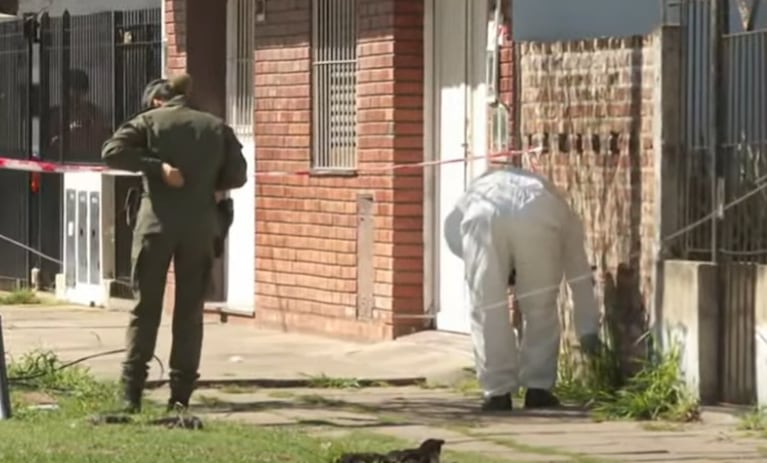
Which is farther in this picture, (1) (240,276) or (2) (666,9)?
(1) (240,276)

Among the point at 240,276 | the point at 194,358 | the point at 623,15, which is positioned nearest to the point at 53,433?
the point at 194,358

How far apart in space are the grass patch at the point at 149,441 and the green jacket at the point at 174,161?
1078mm

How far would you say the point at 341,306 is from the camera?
55.2ft

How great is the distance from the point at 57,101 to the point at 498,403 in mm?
10457

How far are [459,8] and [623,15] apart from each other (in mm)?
2053

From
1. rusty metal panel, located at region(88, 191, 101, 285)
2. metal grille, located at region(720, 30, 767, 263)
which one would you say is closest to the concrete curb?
metal grille, located at region(720, 30, 767, 263)

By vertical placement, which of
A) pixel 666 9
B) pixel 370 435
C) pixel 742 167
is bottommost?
→ pixel 370 435

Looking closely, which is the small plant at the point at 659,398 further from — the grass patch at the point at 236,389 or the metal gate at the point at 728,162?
the grass patch at the point at 236,389

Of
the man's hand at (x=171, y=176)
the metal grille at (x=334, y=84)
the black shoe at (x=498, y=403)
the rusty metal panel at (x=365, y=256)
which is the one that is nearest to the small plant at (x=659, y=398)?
the black shoe at (x=498, y=403)

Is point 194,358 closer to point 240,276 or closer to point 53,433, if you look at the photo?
point 53,433

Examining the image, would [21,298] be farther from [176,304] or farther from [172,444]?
[172,444]

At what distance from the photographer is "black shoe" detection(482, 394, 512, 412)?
12344 millimetres

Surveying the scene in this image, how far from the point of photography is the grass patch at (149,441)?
381 inches

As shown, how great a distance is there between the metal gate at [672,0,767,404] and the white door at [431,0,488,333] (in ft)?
10.3
